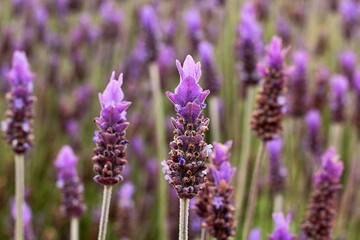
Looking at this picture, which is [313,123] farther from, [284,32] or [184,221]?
[184,221]

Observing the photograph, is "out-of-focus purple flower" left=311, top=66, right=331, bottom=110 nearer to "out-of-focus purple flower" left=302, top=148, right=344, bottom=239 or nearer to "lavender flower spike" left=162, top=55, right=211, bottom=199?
"out-of-focus purple flower" left=302, top=148, right=344, bottom=239

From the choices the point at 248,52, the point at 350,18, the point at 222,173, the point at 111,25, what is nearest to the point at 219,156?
the point at 222,173

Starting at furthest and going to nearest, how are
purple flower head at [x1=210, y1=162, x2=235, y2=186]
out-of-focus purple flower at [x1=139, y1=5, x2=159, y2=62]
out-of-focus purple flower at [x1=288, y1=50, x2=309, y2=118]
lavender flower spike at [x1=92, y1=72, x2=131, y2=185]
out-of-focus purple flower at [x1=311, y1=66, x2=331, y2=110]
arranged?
out-of-focus purple flower at [x1=311, y1=66, x2=331, y2=110] < out-of-focus purple flower at [x1=288, y1=50, x2=309, y2=118] < out-of-focus purple flower at [x1=139, y1=5, x2=159, y2=62] < purple flower head at [x1=210, y1=162, x2=235, y2=186] < lavender flower spike at [x1=92, y1=72, x2=131, y2=185]

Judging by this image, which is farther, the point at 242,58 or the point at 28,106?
the point at 242,58

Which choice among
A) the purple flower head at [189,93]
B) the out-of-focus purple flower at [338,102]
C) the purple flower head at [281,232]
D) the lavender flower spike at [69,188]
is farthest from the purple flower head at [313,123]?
the purple flower head at [189,93]

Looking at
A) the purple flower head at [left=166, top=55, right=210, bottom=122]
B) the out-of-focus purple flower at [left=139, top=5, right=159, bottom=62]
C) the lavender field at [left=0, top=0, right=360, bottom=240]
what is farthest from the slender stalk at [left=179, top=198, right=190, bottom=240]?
the out-of-focus purple flower at [left=139, top=5, right=159, bottom=62]

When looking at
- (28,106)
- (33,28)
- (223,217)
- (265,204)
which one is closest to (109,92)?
(223,217)

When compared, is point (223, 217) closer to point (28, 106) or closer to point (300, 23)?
point (28, 106)
